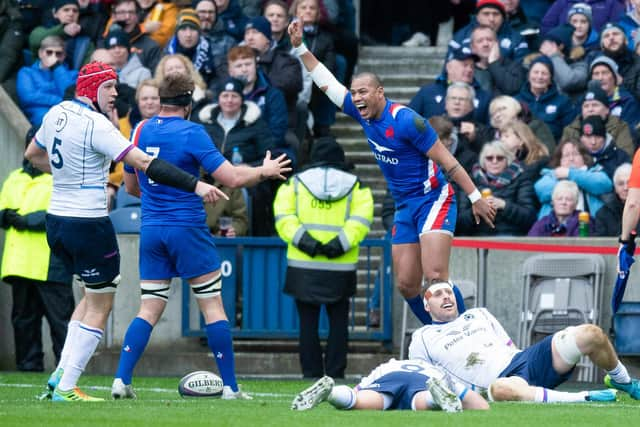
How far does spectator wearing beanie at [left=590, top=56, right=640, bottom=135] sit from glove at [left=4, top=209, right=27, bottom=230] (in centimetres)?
618

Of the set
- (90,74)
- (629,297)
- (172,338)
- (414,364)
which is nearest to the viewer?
(414,364)

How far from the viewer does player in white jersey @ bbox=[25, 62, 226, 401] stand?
11.1 m

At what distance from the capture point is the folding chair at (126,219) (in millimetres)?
16391

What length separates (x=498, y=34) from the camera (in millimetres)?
18297

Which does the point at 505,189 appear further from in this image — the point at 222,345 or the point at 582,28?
the point at 222,345

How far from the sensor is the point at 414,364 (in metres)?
10.3

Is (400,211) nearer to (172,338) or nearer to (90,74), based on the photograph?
(90,74)

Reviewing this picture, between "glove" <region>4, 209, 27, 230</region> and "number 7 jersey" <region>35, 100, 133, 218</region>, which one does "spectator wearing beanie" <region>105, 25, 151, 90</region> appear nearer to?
"glove" <region>4, 209, 27, 230</region>

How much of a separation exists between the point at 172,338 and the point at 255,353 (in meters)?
0.88

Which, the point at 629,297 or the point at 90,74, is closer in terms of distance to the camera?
the point at 90,74

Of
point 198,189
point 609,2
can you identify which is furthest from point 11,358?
point 609,2

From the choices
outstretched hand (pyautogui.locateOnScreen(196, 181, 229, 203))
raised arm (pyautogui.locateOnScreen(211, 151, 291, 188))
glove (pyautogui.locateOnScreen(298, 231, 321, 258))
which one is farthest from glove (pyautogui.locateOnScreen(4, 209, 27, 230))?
outstretched hand (pyautogui.locateOnScreen(196, 181, 229, 203))

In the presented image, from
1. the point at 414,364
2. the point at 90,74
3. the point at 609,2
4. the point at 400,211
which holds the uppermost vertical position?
the point at 609,2

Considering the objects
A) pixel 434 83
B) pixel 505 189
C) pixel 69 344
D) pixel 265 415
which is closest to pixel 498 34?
pixel 434 83
